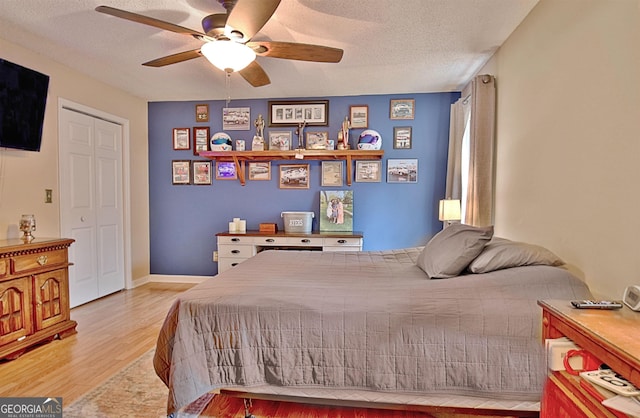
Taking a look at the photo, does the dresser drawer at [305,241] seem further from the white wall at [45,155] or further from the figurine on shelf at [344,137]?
the white wall at [45,155]

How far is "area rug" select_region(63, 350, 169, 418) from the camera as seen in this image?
176cm

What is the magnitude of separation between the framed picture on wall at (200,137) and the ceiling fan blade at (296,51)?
247 cm

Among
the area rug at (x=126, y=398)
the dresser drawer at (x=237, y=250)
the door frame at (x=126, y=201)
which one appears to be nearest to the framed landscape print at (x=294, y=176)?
the dresser drawer at (x=237, y=250)

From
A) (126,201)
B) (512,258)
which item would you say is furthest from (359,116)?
(126,201)

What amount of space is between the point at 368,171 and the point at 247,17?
2626 millimetres

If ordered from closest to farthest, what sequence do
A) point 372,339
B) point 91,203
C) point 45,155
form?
point 372,339, point 45,155, point 91,203

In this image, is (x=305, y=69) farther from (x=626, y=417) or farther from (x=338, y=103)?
(x=626, y=417)

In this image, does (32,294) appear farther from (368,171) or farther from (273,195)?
(368,171)

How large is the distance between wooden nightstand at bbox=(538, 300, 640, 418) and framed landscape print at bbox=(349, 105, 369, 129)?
3.21m

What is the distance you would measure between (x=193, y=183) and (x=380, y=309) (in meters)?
3.62

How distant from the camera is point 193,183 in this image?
14.6 ft

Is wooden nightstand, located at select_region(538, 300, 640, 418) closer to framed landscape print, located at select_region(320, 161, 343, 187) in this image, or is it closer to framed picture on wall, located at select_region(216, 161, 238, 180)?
framed landscape print, located at select_region(320, 161, 343, 187)

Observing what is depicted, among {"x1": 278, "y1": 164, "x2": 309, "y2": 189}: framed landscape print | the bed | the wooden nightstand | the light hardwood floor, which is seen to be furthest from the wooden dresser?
the wooden nightstand

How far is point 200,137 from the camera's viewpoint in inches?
174
